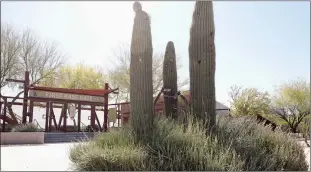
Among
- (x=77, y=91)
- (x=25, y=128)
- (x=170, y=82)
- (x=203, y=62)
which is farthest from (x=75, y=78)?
(x=203, y=62)

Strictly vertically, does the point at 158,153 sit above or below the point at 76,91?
below

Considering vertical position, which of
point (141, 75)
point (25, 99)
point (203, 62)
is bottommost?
point (25, 99)

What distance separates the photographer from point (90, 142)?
227 inches

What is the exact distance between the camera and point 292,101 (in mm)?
31062

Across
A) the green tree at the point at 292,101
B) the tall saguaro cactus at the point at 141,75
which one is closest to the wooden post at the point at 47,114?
the tall saguaro cactus at the point at 141,75

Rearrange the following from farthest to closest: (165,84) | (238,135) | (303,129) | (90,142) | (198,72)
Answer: (303,129) → (165,84) → (198,72) → (238,135) → (90,142)

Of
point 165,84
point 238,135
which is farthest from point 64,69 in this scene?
point 238,135

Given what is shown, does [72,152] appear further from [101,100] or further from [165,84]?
[101,100]

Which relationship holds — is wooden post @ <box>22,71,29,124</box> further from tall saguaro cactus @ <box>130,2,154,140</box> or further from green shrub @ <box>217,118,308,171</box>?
green shrub @ <box>217,118,308,171</box>

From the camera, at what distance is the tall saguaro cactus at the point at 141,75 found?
6240mm

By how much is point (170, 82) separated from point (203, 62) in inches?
57.0

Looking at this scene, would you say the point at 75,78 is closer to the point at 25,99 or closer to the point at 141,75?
the point at 25,99

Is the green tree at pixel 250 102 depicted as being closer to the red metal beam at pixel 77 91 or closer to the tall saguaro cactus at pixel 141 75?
the red metal beam at pixel 77 91

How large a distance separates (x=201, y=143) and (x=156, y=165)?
34.0 inches
